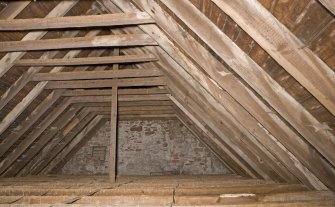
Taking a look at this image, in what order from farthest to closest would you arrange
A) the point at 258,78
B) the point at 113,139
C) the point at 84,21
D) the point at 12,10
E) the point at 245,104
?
the point at 113,139 < the point at 12,10 < the point at 84,21 < the point at 245,104 < the point at 258,78

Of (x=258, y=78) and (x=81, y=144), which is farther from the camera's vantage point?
(x=81, y=144)

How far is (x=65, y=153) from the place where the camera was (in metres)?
6.64

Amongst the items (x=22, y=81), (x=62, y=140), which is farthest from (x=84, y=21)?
(x=62, y=140)

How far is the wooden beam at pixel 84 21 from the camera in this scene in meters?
2.68

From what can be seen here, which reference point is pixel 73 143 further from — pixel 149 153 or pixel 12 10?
pixel 12 10

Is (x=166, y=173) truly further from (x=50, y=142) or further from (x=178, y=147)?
(x=50, y=142)

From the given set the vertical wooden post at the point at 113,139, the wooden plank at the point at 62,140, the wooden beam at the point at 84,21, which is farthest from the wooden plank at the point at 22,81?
the wooden plank at the point at 62,140

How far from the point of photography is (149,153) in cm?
752

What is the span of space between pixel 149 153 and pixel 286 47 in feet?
21.1

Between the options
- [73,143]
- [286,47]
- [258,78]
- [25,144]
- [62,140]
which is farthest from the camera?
[73,143]

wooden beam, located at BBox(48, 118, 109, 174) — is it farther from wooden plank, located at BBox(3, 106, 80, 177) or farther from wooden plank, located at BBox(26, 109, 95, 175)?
wooden plank, located at BBox(3, 106, 80, 177)

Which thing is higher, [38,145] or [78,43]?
[78,43]

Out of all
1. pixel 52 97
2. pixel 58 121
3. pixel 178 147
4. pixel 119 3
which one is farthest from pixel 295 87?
pixel 178 147

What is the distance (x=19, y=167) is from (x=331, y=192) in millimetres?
5152
